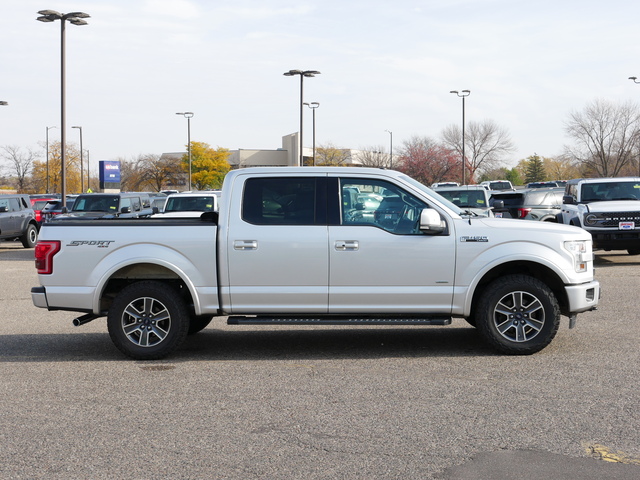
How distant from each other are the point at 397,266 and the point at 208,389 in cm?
229

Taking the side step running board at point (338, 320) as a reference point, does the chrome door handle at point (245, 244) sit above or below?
above

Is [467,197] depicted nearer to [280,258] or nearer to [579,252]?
[579,252]

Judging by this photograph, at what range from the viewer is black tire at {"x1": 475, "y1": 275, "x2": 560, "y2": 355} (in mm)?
8172

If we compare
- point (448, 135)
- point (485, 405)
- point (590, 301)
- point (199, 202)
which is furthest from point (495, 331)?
point (448, 135)

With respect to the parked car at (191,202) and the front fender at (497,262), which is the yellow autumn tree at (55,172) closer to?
the parked car at (191,202)

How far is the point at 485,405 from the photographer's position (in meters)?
6.39

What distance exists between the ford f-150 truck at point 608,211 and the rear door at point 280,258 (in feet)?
35.7

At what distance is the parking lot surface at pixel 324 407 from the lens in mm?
5047

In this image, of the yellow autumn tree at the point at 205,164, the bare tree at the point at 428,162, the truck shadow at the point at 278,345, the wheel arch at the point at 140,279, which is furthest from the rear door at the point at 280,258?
the yellow autumn tree at the point at 205,164

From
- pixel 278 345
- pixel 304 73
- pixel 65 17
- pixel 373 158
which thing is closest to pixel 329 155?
pixel 373 158

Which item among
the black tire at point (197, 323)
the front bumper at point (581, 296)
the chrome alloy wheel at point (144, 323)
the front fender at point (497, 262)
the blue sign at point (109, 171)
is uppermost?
the blue sign at point (109, 171)

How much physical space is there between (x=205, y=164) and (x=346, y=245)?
84533 millimetres

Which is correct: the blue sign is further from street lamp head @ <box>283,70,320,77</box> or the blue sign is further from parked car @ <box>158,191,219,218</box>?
parked car @ <box>158,191,219,218</box>

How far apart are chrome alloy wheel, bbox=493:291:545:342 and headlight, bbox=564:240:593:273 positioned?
0.61 m
